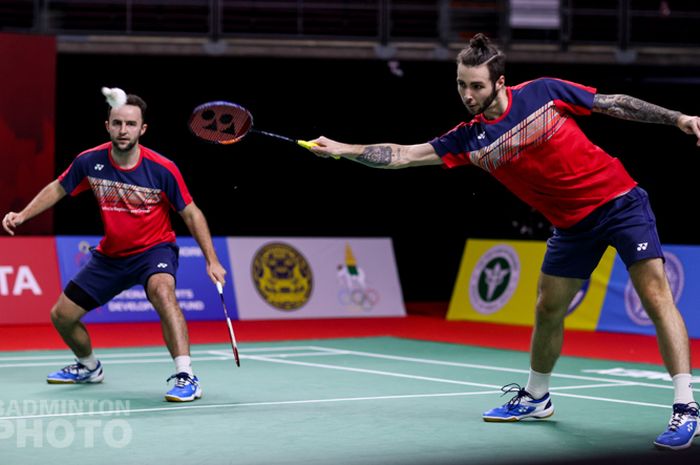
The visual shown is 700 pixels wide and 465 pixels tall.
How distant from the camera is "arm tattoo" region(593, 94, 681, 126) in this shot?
5.45m

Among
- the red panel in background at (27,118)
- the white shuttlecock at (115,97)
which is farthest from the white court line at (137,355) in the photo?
the red panel in background at (27,118)

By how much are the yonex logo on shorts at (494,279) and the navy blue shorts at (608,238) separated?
22.9ft

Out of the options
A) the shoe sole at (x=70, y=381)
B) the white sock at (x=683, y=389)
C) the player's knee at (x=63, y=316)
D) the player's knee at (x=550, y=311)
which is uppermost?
the player's knee at (x=550, y=311)

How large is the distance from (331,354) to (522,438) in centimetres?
441

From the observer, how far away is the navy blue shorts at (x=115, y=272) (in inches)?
292

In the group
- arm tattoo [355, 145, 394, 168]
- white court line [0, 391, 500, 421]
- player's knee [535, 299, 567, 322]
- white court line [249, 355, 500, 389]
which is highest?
arm tattoo [355, 145, 394, 168]

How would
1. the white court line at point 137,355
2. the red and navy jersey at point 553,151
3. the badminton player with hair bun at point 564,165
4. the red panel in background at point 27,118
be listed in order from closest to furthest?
the badminton player with hair bun at point 564,165 → the red and navy jersey at point 553,151 → the white court line at point 137,355 → the red panel in background at point 27,118

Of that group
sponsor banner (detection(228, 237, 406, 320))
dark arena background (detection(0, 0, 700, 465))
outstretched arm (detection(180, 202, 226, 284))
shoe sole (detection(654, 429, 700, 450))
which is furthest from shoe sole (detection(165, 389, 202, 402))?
sponsor banner (detection(228, 237, 406, 320))

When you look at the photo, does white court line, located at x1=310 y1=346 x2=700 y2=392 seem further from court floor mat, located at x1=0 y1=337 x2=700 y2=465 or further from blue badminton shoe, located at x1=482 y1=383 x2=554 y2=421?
blue badminton shoe, located at x1=482 y1=383 x2=554 y2=421

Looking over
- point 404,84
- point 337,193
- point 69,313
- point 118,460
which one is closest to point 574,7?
point 404,84

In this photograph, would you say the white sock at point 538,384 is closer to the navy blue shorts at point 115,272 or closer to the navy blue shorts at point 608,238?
the navy blue shorts at point 608,238

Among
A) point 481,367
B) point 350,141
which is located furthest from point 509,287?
point 481,367

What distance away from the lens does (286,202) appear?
1573 cm

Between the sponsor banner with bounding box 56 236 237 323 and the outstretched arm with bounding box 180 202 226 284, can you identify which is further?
the sponsor banner with bounding box 56 236 237 323
